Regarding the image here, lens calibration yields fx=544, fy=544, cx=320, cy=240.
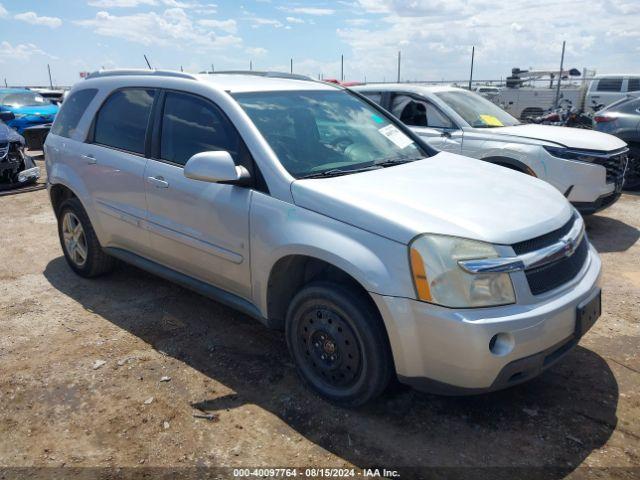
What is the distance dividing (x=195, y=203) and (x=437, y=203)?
5.25 feet

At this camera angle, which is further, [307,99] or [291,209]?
[307,99]

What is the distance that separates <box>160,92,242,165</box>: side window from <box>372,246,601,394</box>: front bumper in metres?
1.50

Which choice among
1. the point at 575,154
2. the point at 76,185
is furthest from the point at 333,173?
the point at 575,154

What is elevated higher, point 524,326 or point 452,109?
point 452,109

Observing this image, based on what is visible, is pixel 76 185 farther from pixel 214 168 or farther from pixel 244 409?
pixel 244 409

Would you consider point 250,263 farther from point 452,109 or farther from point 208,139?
point 452,109

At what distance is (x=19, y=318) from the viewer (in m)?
4.36

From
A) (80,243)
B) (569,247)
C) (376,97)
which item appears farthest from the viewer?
(376,97)

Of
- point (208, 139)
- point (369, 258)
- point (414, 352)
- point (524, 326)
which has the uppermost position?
point (208, 139)

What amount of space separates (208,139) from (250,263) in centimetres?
93

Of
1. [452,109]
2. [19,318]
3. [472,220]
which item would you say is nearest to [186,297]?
[19,318]

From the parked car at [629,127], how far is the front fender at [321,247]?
288 inches

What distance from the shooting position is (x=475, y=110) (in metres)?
7.04

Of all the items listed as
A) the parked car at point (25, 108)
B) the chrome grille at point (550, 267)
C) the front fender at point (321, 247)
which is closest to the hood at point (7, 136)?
the parked car at point (25, 108)
